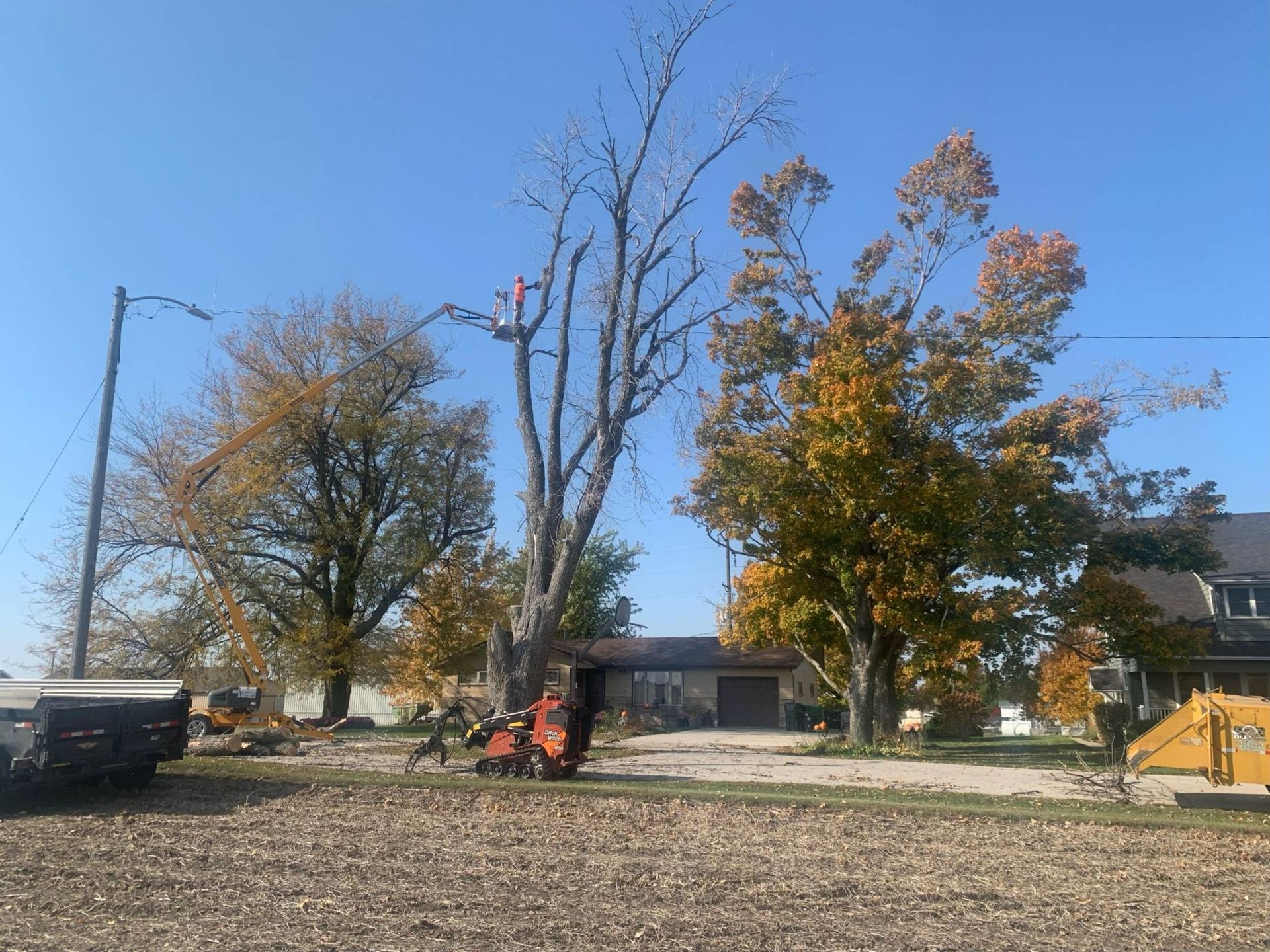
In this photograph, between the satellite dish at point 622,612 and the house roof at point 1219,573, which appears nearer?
the satellite dish at point 622,612

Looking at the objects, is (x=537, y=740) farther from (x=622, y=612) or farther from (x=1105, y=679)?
(x=1105, y=679)

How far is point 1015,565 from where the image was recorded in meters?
20.6

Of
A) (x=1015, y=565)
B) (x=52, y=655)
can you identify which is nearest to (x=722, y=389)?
(x=1015, y=565)

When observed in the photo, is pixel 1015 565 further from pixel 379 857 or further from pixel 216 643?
pixel 216 643

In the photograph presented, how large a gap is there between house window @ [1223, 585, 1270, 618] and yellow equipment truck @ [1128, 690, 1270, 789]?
17.6 m

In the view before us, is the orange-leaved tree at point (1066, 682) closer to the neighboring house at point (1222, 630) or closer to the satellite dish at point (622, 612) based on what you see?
the neighboring house at point (1222, 630)

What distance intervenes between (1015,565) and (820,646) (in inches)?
338

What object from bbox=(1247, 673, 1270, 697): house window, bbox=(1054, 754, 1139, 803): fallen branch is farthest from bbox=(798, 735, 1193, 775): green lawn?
bbox=(1247, 673, 1270, 697): house window

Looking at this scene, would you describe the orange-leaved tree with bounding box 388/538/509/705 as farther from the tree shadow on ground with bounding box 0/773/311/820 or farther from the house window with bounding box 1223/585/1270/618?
the house window with bounding box 1223/585/1270/618

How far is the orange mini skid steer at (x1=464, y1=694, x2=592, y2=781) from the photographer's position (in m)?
13.2

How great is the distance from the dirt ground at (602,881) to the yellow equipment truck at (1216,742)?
175cm

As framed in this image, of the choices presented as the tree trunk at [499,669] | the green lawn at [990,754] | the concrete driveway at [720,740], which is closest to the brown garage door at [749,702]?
the concrete driveway at [720,740]

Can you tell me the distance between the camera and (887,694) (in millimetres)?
24031

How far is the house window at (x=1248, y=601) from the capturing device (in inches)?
1023
